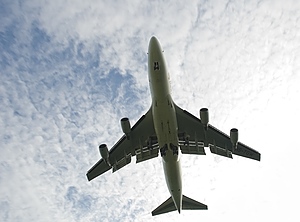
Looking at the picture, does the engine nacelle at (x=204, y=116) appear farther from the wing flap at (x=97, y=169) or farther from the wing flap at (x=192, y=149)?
the wing flap at (x=97, y=169)

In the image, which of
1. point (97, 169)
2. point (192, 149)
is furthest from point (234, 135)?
point (97, 169)

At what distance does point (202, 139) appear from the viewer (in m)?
37.6

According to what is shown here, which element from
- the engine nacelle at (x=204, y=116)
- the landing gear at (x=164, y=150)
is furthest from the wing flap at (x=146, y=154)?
the engine nacelle at (x=204, y=116)

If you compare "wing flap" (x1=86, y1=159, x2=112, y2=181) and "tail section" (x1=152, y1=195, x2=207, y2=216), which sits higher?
"wing flap" (x1=86, y1=159, x2=112, y2=181)

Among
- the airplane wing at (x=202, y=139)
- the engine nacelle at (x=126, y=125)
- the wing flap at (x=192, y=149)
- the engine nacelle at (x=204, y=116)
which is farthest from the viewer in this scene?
the wing flap at (x=192, y=149)

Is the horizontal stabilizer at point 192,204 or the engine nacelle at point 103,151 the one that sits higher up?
the engine nacelle at point 103,151

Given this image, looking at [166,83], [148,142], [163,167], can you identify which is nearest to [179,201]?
[163,167]

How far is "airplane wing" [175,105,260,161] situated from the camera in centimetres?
3609

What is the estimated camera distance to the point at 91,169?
3850cm

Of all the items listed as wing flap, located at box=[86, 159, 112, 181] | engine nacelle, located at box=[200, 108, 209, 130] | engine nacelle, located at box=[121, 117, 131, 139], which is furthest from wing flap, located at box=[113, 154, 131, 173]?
engine nacelle, located at box=[200, 108, 209, 130]

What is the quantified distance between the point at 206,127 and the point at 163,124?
4.92 meters

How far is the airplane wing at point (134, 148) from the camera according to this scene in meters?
36.2

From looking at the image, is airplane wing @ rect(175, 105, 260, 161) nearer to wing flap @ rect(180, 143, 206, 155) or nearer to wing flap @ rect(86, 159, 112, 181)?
wing flap @ rect(180, 143, 206, 155)

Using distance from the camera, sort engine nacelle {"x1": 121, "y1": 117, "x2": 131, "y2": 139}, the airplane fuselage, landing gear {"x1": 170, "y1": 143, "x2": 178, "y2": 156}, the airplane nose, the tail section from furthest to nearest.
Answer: the tail section
landing gear {"x1": 170, "y1": 143, "x2": 178, "y2": 156}
engine nacelle {"x1": 121, "y1": 117, "x2": 131, "y2": 139}
the airplane nose
the airplane fuselage
